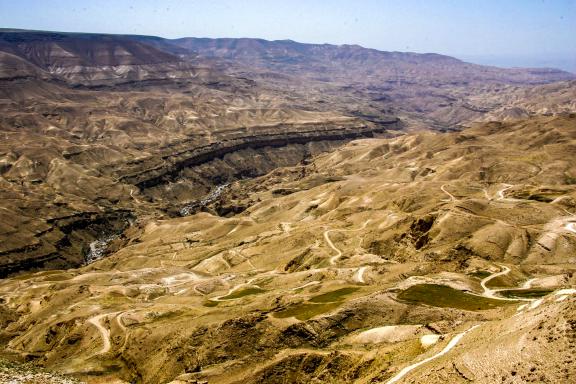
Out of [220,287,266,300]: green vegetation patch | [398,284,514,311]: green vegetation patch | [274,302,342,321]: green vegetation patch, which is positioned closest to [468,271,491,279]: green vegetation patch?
[398,284,514,311]: green vegetation patch

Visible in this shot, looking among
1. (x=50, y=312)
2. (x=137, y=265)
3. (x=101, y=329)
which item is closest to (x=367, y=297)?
(x=101, y=329)

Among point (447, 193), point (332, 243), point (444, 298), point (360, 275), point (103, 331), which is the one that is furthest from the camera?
point (447, 193)

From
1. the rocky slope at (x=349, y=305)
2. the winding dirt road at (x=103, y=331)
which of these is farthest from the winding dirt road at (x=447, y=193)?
the winding dirt road at (x=103, y=331)

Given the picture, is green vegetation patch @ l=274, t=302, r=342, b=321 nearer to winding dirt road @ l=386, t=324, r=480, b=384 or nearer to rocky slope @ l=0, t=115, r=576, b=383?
rocky slope @ l=0, t=115, r=576, b=383

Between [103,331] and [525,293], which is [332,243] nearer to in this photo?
[525,293]

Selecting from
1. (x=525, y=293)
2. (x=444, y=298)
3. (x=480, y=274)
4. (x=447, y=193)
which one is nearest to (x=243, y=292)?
(x=444, y=298)
